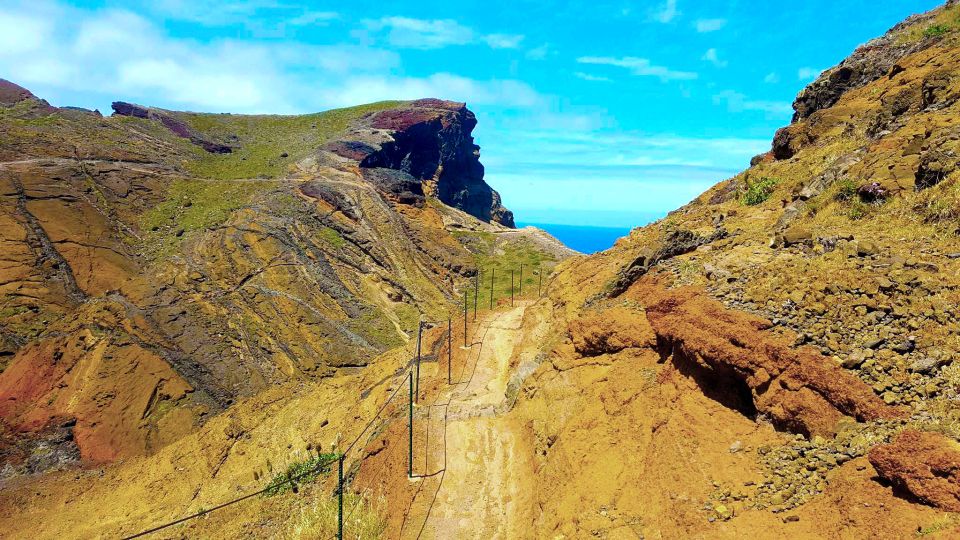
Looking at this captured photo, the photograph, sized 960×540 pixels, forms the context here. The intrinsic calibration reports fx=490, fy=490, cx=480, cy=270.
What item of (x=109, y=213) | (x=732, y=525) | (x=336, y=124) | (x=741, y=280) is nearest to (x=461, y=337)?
(x=741, y=280)

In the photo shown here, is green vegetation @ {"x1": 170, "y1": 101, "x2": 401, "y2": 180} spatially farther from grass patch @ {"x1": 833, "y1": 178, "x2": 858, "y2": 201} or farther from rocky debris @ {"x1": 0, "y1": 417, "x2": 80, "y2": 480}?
grass patch @ {"x1": 833, "y1": 178, "x2": 858, "y2": 201}

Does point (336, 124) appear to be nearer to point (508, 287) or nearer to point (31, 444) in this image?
point (508, 287)

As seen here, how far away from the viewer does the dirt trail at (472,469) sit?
A: 16062 millimetres

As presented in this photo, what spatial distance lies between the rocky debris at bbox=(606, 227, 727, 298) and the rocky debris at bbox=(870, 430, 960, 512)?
1139 cm

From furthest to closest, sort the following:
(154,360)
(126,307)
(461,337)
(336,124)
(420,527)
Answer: (336,124)
(126,307)
(154,360)
(461,337)
(420,527)

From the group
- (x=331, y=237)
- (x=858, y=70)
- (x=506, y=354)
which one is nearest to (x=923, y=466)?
(x=506, y=354)

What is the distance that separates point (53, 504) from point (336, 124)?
80879 mm

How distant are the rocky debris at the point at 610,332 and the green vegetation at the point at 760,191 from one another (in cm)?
1138

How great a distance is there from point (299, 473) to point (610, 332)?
16590 mm

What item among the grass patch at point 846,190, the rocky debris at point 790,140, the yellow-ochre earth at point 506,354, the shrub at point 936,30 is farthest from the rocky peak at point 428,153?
the grass patch at point 846,190

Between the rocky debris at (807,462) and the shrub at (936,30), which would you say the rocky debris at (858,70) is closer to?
the shrub at (936,30)

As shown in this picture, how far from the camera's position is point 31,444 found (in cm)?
2927

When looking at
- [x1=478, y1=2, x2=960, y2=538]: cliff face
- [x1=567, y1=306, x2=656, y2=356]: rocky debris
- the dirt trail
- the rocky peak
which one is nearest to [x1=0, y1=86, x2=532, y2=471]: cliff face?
the rocky peak

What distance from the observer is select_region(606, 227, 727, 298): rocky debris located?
19641mm
